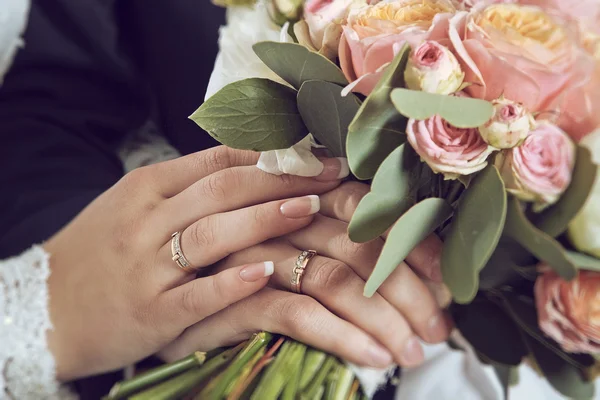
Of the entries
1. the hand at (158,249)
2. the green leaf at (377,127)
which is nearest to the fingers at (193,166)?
the hand at (158,249)

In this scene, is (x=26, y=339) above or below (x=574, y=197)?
below

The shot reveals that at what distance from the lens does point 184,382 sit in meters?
0.29

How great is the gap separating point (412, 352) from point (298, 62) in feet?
0.55

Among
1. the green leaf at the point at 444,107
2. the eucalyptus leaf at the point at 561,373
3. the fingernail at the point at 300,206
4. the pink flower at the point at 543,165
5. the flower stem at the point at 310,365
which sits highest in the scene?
the green leaf at the point at 444,107

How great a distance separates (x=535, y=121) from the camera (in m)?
0.24

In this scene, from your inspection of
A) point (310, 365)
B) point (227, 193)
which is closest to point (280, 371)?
point (310, 365)

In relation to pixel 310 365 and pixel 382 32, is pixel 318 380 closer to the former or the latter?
pixel 310 365

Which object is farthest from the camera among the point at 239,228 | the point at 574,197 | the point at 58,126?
the point at 58,126

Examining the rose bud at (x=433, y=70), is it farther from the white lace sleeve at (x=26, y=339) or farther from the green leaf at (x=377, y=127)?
the white lace sleeve at (x=26, y=339)

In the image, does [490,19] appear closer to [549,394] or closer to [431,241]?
[431,241]

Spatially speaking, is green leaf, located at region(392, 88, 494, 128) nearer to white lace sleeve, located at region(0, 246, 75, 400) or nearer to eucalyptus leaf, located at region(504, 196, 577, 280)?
eucalyptus leaf, located at region(504, 196, 577, 280)

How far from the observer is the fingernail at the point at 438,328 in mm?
297

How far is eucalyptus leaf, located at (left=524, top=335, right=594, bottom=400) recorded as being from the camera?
0.29 metres

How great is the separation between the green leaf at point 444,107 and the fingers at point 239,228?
0.33 ft
